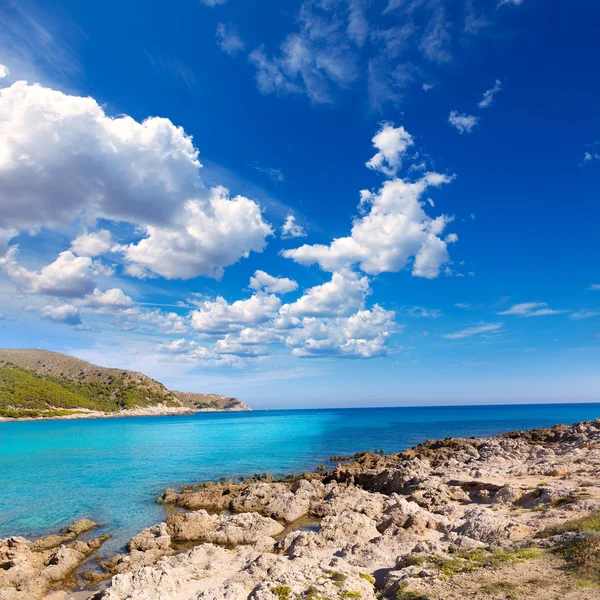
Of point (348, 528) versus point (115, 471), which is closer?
point (348, 528)

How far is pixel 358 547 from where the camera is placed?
53.5ft

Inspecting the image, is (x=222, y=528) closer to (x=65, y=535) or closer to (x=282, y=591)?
(x=65, y=535)

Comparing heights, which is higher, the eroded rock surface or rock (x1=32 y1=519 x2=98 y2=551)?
the eroded rock surface

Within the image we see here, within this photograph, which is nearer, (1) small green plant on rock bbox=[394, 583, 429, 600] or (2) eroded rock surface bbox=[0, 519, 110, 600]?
(1) small green plant on rock bbox=[394, 583, 429, 600]

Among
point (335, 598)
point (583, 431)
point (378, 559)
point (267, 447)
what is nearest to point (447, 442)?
point (583, 431)

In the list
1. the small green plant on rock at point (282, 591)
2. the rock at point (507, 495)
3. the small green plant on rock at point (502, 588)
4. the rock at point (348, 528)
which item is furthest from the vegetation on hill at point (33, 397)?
the small green plant on rock at point (502, 588)

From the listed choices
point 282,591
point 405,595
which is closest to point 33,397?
point 282,591

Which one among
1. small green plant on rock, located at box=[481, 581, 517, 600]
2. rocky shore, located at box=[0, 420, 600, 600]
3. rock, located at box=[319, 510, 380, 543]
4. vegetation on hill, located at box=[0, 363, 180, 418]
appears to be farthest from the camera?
vegetation on hill, located at box=[0, 363, 180, 418]

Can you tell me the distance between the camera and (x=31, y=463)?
51.4 m

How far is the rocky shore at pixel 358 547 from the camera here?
11688 millimetres

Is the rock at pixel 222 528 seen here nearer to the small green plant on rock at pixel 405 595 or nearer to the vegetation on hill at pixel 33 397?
the small green plant on rock at pixel 405 595

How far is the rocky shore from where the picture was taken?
38.3ft

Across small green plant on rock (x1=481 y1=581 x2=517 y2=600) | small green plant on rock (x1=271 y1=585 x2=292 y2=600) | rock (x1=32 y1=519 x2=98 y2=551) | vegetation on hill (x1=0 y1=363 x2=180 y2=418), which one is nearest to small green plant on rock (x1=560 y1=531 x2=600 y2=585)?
small green plant on rock (x1=481 y1=581 x2=517 y2=600)

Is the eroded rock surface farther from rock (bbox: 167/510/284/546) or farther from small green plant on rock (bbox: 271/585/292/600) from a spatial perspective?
small green plant on rock (bbox: 271/585/292/600)
